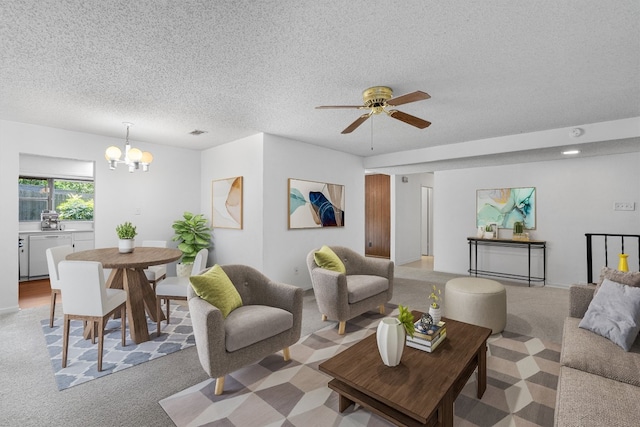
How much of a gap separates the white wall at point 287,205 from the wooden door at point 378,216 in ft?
7.63

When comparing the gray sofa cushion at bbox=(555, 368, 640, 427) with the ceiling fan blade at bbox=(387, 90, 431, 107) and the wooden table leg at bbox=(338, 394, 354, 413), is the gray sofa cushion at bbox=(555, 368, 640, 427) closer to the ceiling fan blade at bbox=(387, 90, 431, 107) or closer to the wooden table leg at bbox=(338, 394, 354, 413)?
the wooden table leg at bbox=(338, 394, 354, 413)

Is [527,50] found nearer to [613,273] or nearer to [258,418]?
[613,273]

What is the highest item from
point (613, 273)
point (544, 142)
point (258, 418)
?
point (544, 142)

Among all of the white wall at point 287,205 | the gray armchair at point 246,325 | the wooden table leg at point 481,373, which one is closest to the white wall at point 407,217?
the white wall at point 287,205

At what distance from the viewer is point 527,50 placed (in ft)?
7.16

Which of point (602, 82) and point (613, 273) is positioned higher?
point (602, 82)

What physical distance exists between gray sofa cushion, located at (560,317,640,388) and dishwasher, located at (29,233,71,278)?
7.49m

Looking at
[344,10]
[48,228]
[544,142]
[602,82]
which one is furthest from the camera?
[48,228]

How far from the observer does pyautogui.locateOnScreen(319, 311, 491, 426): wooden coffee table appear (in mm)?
1558

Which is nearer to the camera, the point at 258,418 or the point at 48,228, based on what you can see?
the point at 258,418

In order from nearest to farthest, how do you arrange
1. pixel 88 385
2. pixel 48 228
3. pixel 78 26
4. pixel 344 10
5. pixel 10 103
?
pixel 344 10, pixel 78 26, pixel 88 385, pixel 10 103, pixel 48 228

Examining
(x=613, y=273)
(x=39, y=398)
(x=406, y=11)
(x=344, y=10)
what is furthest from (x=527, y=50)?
(x=39, y=398)

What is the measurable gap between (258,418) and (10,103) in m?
4.05

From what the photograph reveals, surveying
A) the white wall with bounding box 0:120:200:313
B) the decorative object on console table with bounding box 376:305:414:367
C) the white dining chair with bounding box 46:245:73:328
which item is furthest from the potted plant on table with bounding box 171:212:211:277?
the decorative object on console table with bounding box 376:305:414:367
